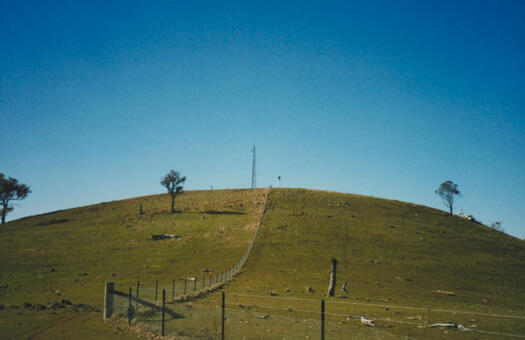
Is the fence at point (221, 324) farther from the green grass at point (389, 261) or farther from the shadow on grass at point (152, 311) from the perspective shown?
the green grass at point (389, 261)

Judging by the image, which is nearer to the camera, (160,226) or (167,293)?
(167,293)

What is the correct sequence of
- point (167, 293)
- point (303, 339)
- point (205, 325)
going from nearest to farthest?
point (303, 339) < point (205, 325) < point (167, 293)

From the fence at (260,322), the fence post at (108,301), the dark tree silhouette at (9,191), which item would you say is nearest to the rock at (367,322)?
the fence at (260,322)

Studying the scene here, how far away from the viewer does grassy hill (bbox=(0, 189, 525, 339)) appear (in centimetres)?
3075

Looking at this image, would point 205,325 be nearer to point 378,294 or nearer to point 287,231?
point 378,294

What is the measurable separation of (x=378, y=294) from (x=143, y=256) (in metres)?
40.7

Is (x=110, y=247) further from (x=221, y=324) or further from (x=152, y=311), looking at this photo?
(x=221, y=324)

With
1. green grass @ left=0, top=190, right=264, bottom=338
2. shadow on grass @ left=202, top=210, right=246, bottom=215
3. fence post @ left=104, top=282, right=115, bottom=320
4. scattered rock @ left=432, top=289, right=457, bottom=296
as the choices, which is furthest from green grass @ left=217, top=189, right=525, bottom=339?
fence post @ left=104, top=282, right=115, bottom=320

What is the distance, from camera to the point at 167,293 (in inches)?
1335

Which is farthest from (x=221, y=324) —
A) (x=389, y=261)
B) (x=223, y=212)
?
(x=223, y=212)

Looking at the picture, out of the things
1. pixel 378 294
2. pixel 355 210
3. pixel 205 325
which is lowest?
pixel 378 294

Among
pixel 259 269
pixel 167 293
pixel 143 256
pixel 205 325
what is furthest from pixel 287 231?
pixel 205 325

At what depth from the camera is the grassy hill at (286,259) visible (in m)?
30.8

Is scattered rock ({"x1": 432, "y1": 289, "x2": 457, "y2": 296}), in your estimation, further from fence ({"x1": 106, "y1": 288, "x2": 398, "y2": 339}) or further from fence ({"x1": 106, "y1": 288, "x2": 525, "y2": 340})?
fence ({"x1": 106, "y1": 288, "x2": 398, "y2": 339})
